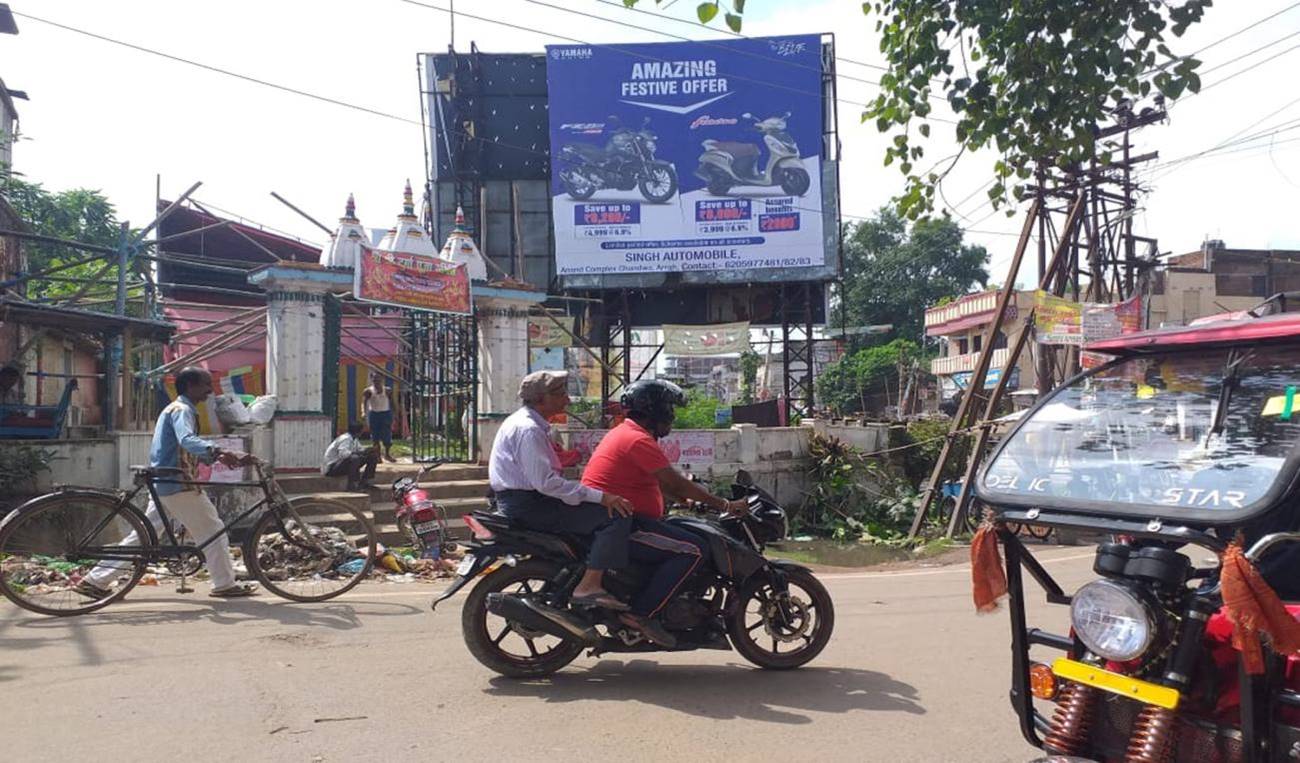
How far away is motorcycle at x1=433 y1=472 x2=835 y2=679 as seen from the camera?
484 centimetres

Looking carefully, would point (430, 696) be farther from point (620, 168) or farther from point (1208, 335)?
point (620, 168)

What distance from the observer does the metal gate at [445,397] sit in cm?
1338

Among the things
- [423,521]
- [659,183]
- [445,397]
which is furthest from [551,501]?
[659,183]

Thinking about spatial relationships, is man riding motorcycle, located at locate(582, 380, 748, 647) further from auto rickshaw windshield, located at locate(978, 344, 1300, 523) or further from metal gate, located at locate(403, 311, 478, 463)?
metal gate, located at locate(403, 311, 478, 463)

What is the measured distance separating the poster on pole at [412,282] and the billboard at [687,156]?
31.0 ft

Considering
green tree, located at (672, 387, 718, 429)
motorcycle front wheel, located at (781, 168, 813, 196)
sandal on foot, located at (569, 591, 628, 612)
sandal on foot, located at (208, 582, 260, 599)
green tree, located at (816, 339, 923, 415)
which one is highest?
motorcycle front wheel, located at (781, 168, 813, 196)

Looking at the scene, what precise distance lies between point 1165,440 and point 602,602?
265 centimetres

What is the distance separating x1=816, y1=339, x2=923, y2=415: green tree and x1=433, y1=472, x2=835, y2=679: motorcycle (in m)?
35.7

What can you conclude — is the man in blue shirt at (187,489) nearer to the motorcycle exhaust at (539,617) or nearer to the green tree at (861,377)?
the motorcycle exhaust at (539,617)

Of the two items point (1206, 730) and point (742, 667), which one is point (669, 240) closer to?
point (742, 667)

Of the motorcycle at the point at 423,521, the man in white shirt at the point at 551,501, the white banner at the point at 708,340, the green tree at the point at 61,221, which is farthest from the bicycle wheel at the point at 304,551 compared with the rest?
the green tree at the point at 61,221

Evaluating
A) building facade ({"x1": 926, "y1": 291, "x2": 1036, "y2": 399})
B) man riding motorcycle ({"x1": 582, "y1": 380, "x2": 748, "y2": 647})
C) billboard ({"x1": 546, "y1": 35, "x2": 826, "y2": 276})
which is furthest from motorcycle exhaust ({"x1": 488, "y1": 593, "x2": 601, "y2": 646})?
building facade ({"x1": 926, "y1": 291, "x2": 1036, "y2": 399})

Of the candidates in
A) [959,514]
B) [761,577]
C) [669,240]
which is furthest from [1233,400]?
[669,240]

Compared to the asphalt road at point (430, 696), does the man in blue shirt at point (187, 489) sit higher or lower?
higher
